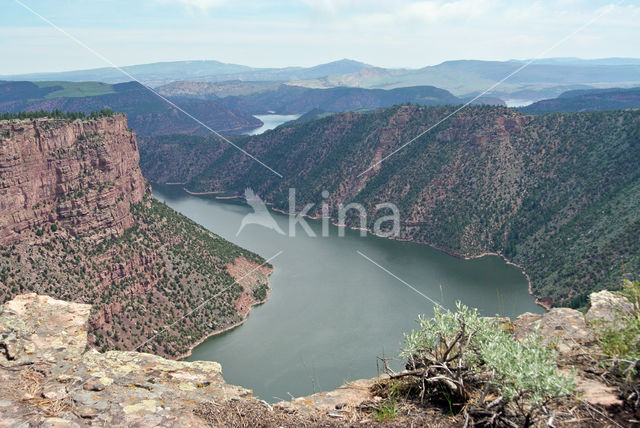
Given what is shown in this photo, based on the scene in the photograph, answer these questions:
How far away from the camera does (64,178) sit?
56.0 meters

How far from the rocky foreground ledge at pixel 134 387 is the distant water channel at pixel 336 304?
927 inches

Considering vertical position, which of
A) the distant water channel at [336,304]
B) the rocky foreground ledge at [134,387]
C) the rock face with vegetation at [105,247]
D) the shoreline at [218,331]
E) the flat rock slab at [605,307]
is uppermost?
the flat rock slab at [605,307]

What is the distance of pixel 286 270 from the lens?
82.9 m

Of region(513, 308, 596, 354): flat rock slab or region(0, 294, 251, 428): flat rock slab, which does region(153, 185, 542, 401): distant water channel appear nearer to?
region(513, 308, 596, 354): flat rock slab

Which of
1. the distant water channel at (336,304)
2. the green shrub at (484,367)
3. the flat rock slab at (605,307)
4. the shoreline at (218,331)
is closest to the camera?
the green shrub at (484,367)

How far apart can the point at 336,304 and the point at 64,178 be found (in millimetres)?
41076

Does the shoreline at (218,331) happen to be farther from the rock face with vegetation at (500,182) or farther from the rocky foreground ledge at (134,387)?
the rocky foreground ledge at (134,387)

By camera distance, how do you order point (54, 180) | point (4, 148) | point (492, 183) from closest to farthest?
point (4, 148)
point (54, 180)
point (492, 183)

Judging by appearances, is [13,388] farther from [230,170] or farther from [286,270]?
[230,170]

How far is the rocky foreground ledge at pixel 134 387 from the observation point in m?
7.84

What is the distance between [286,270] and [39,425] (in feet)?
249

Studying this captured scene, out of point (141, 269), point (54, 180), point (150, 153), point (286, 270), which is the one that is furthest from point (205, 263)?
point (150, 153)

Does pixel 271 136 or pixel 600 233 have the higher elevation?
pixel 271 136

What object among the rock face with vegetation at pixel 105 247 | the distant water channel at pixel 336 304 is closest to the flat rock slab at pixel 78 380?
the distant water channel at pixel 336 304
